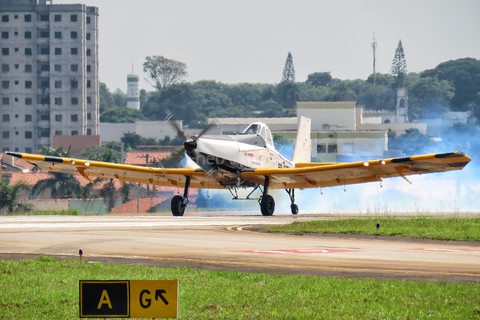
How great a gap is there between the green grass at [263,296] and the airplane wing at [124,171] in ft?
56.0

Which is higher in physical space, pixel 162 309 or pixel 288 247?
pixel 162 309

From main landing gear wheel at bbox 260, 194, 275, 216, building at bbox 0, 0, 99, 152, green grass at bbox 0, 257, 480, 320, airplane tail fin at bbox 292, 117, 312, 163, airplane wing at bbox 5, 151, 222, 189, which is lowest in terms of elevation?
main landing gear wheel at bbox 260, 194, 275, 216

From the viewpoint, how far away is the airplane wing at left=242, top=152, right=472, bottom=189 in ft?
82.3

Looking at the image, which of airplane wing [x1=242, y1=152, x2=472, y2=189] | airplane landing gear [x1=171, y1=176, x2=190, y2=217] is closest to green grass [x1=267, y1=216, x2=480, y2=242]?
airplane wing [x1=242, y1=152, x2=472, y2=189]

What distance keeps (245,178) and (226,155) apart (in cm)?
227

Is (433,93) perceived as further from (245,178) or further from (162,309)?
(162,309)

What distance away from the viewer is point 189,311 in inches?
372

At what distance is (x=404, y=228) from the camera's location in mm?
22688

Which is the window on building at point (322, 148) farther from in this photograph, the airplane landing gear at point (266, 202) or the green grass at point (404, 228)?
the green grass at point (404, 228)

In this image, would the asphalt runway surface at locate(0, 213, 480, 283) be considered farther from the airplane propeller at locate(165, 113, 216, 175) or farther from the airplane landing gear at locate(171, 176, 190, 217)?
the airplane landing gear at locate(171, 176, 190, 217)

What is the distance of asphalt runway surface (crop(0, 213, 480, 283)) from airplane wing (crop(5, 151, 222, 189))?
717cm

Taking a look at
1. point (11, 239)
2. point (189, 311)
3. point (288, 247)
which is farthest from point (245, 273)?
point (11, 239)

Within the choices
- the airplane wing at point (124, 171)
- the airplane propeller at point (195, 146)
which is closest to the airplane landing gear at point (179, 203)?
the airplane wing at point (124, 171)

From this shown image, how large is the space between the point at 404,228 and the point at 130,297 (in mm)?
17106
